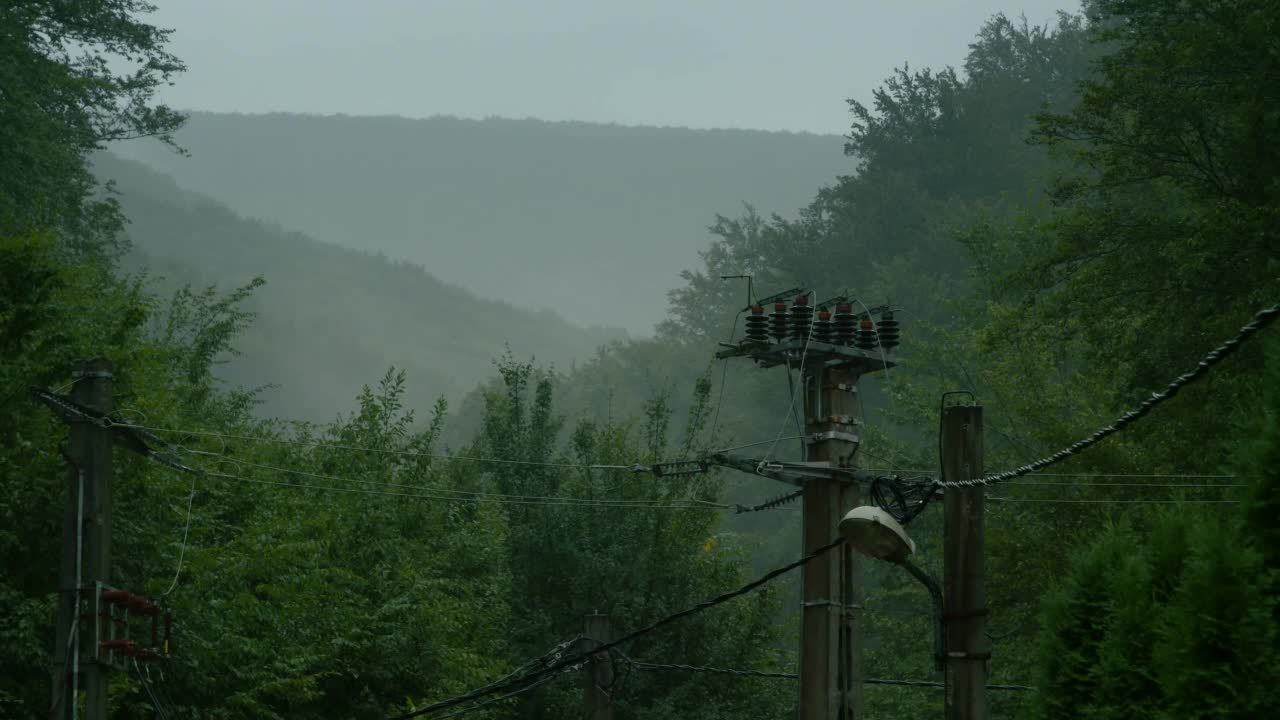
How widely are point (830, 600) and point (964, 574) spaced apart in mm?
4664

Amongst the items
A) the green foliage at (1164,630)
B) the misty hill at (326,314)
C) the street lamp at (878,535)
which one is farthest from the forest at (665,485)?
the misty hill at (326,314)

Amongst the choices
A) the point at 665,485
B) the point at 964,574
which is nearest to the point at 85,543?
the point at 964,574

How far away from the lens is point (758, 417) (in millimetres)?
59750

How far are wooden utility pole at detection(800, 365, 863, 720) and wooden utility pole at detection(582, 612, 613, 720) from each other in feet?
14.6

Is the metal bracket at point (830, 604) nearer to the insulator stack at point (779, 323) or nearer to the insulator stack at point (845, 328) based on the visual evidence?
the insulator stack at point (845, 328)

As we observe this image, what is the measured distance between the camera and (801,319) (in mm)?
15492

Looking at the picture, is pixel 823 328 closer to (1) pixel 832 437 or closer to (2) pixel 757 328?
(2) pixel 757 328

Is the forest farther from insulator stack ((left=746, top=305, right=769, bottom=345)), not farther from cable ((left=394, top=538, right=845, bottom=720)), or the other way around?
insulator stack ((left=746, top=305, right=769, bottom=345))

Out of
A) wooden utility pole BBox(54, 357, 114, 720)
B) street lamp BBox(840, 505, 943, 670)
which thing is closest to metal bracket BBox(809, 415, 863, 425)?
street lamp BBox(840, 505, 943, 670)

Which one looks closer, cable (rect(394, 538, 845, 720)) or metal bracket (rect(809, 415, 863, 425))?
cable (rect(394, 538, 845, 720))

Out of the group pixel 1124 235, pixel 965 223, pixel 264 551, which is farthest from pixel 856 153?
pixel 264 551

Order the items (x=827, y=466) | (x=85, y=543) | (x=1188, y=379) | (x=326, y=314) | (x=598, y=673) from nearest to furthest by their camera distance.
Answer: (x=1188, y=379) → (x=85, y=543) → (x=827, y=466) → (x=598, y=673) → (x=326, y=314)

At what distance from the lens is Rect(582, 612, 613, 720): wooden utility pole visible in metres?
18.4

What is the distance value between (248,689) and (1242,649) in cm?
1497
